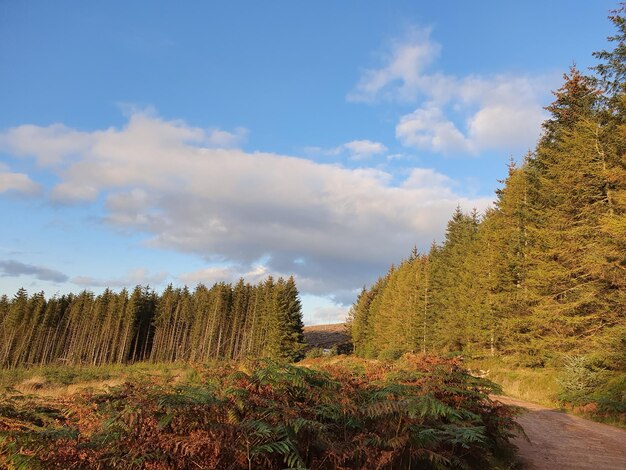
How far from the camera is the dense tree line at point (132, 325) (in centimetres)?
7250

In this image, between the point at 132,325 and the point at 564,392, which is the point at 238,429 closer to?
the point at 564,392

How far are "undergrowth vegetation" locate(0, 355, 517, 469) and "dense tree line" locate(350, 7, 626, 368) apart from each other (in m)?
14.7

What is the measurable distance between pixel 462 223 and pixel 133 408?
1930 inches

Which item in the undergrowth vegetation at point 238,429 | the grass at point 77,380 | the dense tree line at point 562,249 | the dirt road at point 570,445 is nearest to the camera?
the undergrowth vegetation at point 238,429

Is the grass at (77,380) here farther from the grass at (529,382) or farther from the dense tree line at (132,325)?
the dense tree line at (132,325)

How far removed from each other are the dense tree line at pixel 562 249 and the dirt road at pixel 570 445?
18.2 ft

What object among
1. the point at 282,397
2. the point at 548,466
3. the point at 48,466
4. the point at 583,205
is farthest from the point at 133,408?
the point at 583,205

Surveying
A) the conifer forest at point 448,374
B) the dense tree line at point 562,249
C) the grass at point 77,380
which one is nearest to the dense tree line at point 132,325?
the conifer forest at point 448,374

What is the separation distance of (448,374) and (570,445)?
434 centimetres

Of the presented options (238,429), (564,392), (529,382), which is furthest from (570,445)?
(529,382)

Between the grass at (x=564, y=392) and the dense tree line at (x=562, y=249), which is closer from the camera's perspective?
the grass at (x=564, y=392)

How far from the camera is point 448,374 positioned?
7.32m

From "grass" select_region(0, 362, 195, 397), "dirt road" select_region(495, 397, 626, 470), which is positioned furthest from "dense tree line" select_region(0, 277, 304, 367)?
"dirt road" select_region(495, 397, 626, 470)

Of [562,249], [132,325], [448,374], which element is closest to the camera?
[448,374]
